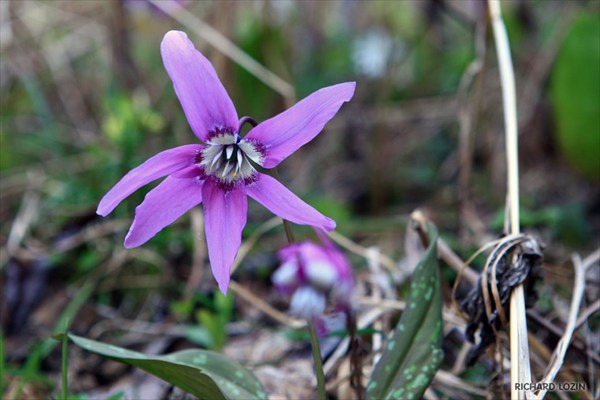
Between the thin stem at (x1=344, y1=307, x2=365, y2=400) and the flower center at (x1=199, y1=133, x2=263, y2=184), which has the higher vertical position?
the flower center at (x1=199, y1=133, x2=263, y2=184)

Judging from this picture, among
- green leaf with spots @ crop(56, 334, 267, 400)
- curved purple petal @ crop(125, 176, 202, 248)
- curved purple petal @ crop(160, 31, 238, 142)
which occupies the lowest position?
green leaf with spots @ crop(56, 334, 267, 400)

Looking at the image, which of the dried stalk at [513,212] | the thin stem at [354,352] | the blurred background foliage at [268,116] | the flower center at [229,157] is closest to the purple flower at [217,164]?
the flower center at [229,157]

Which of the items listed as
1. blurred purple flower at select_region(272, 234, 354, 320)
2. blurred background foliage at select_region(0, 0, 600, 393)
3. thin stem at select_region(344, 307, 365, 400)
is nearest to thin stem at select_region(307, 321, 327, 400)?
blurred purple flower at select_region(272, 234, 354, 320)

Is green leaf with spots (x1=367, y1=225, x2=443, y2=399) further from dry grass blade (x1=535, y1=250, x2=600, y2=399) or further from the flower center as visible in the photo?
the flower center

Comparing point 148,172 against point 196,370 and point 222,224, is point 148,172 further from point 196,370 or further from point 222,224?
point 196,370

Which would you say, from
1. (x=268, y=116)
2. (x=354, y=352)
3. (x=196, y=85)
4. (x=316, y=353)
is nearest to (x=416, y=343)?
(x=354, y=352)

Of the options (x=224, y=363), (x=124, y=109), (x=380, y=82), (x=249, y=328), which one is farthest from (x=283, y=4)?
(x=224, y=363)

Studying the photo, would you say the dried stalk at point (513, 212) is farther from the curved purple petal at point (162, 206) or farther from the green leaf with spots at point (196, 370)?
the curved purple petal at point (162, 206)
